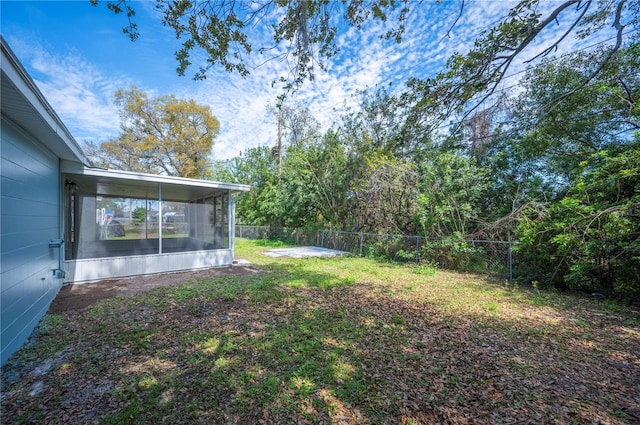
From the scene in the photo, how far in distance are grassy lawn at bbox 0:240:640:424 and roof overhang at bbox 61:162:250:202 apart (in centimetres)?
275

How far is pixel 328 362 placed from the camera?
2725 mm

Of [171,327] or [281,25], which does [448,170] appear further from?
[171,327]

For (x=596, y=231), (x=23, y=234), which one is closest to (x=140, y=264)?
(x=23, y=234)

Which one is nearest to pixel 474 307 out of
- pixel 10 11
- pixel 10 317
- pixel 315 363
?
pixel 315 363

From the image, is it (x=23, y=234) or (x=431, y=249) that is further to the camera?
(x=431, y=249)

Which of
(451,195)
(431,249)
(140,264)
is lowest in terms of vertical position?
(140,264)

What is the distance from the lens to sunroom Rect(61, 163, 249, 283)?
5844 mm

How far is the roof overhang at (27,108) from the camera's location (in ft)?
6.55

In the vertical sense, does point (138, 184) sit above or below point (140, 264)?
above

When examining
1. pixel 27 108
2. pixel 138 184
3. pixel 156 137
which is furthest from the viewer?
pixel 156 137

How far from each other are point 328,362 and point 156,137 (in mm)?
21086

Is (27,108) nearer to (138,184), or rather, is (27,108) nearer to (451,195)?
(138,184)

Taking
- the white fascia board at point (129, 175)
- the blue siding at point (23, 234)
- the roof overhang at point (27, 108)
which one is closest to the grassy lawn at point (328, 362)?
the blue siding at point (23, 234)

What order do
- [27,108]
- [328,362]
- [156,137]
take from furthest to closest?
[156,137] < [328,362] < [27,108]
